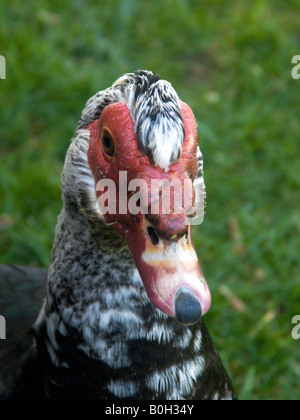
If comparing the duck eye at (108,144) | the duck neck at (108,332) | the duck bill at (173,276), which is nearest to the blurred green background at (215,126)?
the duck neck at (108,332)

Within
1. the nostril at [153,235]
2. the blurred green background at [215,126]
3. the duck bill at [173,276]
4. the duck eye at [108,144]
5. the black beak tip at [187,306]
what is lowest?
the black beak tip at [187,306]

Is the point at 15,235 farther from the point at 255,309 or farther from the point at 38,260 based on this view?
the point at 255,309

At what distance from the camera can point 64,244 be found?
6.38 ft

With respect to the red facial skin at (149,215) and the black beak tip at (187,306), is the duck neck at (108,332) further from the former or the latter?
the black beak tip at (187,306)

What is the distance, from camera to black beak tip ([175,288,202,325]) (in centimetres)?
155

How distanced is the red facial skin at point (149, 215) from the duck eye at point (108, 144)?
0.04 feet

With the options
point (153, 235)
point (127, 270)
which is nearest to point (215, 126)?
point (127, 270)

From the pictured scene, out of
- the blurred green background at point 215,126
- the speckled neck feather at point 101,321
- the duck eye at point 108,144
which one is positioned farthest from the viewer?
the blurred green background at point 215,126

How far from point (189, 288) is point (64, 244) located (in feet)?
1.69

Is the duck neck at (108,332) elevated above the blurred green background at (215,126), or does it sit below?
below

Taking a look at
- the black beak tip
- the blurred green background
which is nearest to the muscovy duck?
the black beak tip

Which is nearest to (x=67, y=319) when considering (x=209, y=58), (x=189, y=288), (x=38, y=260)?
(x=189, y=288)

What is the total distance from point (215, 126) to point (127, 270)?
7.39 ft

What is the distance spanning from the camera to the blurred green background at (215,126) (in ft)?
10.2
